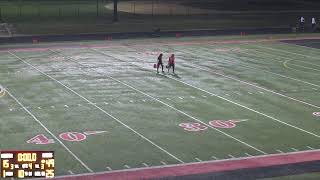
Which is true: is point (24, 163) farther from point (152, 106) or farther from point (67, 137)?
point (152, 106)

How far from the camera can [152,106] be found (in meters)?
27.0

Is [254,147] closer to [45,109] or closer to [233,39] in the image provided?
[45,109]

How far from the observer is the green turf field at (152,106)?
20.3 meters

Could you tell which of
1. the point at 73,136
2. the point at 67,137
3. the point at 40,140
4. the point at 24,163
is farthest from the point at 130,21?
the point at 24,163

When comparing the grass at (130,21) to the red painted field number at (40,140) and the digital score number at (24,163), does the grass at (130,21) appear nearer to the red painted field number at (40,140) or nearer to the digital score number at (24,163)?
the red painted field number at (40,140)

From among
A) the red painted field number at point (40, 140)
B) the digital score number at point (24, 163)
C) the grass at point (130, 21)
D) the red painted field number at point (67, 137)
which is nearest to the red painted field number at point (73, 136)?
the red painted field number at point (67, 137)

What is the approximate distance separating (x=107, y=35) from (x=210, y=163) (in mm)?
38848

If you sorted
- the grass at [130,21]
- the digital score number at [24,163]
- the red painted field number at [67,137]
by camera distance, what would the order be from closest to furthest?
the digital score number at [24,163], the red painted field number at [67,137], the grass at [130,21]

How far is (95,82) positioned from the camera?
32844 mm

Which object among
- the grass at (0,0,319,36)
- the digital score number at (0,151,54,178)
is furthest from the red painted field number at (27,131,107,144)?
the grass at (0,0,319,36)

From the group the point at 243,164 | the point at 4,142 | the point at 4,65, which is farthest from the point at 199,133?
the point at 4,65

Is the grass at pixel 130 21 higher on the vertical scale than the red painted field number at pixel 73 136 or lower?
Answer: higher

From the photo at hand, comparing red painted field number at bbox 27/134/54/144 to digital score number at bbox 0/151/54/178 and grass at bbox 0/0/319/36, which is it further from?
grass at bbox 0/0/319/36

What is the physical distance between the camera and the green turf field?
2033 cm
